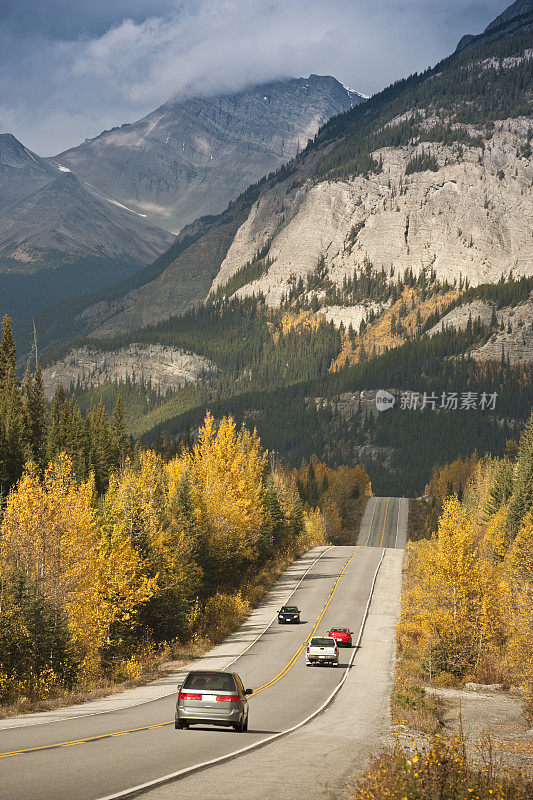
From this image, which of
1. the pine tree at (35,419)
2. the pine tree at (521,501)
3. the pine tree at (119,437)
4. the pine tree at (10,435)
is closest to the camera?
the pine tree at (521,501)

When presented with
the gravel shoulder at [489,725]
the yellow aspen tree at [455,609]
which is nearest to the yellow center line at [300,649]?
the gravel shoulder at [489,725]

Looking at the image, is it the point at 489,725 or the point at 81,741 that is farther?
the point at 489,725

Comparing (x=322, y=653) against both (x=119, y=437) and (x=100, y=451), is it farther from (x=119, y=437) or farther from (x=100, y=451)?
(x=119, y=437)

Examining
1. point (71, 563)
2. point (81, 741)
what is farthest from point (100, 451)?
point (81, 741)

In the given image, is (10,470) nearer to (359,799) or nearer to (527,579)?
(527,579)

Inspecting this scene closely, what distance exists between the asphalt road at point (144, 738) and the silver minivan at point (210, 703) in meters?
0.39

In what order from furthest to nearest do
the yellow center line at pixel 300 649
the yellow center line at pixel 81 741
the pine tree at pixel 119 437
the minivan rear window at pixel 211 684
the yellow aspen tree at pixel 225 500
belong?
the pine tree at pixel 119 437 < the yellow aspen tree at pixel 225 500 < the yellow center line at pixel 300 649 < the minivan rear window at pixel 211 684 < the yellow center line at pixel 81 741

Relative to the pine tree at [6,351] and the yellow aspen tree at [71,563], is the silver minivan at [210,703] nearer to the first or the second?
the yellow aspen tree at [71,563]

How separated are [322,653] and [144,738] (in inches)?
1194

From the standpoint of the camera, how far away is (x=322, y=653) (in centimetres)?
5191

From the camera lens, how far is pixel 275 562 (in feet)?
333

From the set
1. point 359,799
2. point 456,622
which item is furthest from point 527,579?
point 359,799

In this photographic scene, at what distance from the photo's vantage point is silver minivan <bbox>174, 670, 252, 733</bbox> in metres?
24.9

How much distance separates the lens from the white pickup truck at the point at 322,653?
170ft
